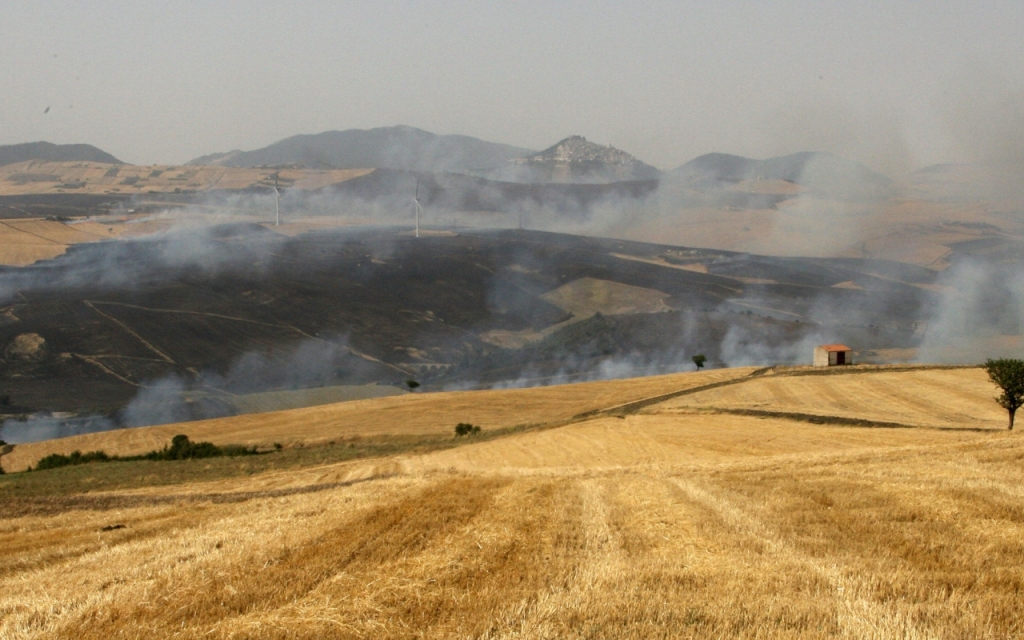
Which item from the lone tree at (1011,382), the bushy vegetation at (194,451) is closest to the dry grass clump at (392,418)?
the bushy vegetation at (194,451)

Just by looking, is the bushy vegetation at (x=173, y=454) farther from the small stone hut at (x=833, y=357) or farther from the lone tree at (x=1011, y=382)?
the small stone hut at (x=833, y=357)

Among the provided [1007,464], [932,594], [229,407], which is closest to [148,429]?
[229,407]

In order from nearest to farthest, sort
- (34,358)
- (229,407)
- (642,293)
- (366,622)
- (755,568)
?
(366,622) < (755,568) < (229,407) < (34,358) < (642,293)

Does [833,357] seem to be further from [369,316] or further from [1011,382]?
[369,316]

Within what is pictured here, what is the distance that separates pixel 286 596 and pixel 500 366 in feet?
332

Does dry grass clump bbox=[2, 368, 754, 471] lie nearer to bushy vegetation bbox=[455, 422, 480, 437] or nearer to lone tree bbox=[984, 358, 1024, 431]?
bushy vegetation bbox=[455, 422, 480, 437]

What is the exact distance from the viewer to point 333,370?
110 m

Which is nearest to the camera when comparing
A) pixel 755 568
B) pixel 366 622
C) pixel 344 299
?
pixel 366 622

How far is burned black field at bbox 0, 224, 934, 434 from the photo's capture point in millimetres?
102562

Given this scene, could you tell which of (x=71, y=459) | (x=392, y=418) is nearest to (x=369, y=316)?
(x=392, y=418)

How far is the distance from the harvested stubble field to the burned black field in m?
72.3

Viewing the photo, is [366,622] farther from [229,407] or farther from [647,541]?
[229,407]

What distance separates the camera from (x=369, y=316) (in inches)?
5276

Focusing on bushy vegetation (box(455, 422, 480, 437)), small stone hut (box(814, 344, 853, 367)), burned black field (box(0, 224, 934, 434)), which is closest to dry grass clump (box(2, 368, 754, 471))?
bushy vegetation (box(455, 422, 480, 437))
